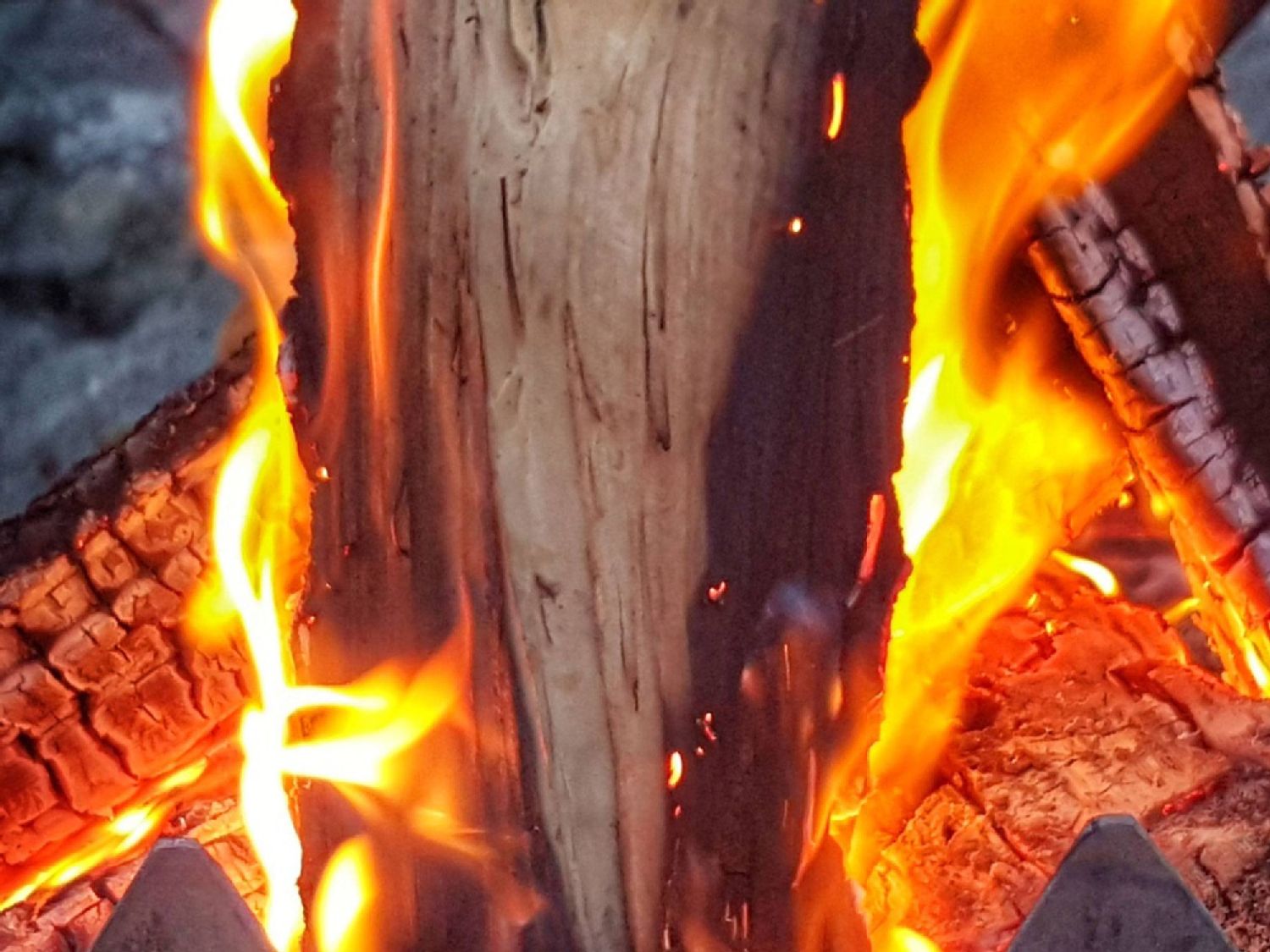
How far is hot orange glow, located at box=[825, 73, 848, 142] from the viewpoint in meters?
0.81

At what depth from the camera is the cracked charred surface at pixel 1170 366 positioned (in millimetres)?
1148

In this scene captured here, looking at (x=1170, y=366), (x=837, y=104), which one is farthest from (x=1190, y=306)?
(x=837, y=104)

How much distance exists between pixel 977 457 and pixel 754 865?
520 millimetres

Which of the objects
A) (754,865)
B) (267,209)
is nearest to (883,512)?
(754,865)

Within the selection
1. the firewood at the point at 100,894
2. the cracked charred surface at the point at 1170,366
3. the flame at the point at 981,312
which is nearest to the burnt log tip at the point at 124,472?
the firewood at the point at 100,894

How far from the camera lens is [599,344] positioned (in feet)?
2.71

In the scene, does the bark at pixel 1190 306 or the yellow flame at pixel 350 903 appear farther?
the bark at pixel 1190 306

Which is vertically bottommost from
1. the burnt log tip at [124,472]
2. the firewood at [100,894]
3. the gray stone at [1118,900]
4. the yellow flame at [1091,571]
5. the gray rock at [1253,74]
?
the gray stone at [1118,900]

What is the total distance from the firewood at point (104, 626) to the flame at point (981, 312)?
0.80m

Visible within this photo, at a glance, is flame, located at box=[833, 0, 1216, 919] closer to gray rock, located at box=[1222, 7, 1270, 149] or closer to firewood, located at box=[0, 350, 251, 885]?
gray rock, located at box=[1222, 7, 1270, 149]

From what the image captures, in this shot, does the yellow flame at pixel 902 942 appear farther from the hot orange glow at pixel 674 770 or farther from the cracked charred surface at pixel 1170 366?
the cracked charred surface at pixel 1170 366

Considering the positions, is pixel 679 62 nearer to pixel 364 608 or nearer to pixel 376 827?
pixel 364 608

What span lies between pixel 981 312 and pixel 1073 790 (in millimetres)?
430

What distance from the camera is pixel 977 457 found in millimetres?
1231
